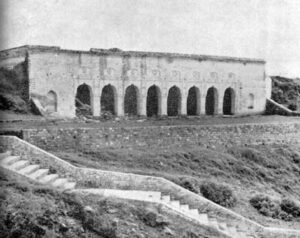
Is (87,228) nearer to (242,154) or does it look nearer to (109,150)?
(109,150)

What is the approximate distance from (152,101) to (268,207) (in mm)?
19408

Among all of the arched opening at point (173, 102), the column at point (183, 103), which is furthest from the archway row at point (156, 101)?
the column at point (183, 103)

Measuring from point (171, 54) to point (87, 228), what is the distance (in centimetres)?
2228

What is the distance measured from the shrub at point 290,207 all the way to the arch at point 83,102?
15.7 metres

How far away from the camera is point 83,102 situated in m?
31.2

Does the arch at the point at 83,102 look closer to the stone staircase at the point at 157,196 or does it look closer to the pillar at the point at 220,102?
the pillar at the point at 220,102

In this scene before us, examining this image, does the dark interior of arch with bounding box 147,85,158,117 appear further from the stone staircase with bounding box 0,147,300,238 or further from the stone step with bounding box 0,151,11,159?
the stone step with bounding box 0,151,11,159

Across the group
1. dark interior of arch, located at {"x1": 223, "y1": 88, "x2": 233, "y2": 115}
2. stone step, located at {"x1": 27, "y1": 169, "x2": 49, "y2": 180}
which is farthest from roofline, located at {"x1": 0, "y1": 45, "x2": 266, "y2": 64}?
stone step, located at {"x1": 27, "y1": 169, "x2": 49, "y2": 180}

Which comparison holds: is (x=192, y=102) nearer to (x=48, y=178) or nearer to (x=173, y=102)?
(x=173, y=102)

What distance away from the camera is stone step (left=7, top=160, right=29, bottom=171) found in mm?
11219

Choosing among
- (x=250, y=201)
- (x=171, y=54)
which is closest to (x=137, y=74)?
(x=171, y=54)

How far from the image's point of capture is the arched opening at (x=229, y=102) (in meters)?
33.7

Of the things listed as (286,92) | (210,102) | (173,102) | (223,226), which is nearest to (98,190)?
(223,226)

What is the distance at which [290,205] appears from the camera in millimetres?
14766
